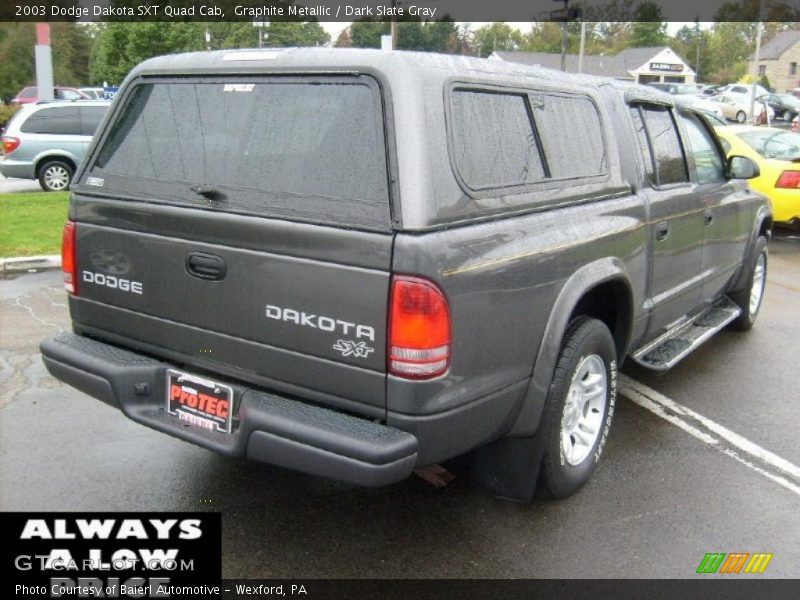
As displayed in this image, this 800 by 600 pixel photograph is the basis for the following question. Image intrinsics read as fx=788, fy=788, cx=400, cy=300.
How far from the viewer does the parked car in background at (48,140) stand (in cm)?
1434

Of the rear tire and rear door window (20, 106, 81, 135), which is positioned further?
rear door window (20, 106, 81, 135)

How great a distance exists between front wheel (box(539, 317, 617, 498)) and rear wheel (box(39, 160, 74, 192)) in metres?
13.0

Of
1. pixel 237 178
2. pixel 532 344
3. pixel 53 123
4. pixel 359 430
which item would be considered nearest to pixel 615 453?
pixel 532 344

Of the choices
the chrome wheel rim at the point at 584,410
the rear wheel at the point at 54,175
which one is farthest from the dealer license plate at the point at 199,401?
the rear wheel at the point at 54,175

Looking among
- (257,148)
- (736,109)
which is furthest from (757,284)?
(736,109)

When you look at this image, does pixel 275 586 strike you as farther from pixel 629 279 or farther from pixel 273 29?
pixel 273 29

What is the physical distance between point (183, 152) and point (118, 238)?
1.59 ft

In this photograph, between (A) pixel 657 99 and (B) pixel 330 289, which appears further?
(A) pixel 657 99

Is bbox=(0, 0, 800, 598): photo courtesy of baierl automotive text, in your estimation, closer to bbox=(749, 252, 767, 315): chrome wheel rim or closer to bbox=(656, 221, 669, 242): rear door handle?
bbox=(656, 221, 669, 242): rear door handle

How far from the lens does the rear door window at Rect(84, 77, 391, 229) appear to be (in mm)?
2855

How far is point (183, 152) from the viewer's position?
3.31 m

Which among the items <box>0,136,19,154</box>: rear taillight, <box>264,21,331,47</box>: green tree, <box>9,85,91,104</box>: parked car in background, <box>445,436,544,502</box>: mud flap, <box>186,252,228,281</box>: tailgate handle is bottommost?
<box>445,436,544,502</box>: mud flap

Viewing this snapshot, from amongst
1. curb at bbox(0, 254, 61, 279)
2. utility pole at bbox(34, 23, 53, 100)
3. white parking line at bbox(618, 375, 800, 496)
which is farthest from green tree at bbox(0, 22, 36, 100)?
white parking line at bbox(618, 375, 800, 496)

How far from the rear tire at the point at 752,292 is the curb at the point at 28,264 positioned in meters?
6.59
